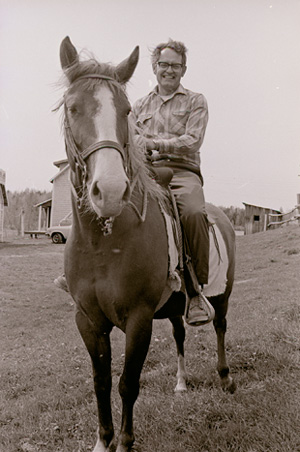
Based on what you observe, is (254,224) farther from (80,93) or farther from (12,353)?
(80,93)

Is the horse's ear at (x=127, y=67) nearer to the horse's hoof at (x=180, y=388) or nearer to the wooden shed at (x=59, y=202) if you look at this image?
the horse's hoof at (x=180, y=388)

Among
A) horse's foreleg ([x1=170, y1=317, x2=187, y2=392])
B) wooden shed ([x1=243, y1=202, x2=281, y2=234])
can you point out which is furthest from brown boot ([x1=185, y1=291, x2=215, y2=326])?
wooden shed ([x1=243, y1=202, x2=281, y2=234])

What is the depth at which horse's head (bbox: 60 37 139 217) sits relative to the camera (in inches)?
94.9

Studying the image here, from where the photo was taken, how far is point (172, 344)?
662 cm

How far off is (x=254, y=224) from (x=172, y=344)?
38.8m

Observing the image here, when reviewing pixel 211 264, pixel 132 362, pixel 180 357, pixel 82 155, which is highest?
pixel 82 155

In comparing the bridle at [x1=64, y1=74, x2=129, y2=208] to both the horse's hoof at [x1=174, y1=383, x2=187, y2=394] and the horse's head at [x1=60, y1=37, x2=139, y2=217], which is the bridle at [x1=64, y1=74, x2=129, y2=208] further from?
the horse's hoof at [x1=174, y1=383, x2=187, y2=394]

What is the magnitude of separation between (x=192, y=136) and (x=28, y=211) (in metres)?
41.0

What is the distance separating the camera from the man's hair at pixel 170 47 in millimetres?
4117

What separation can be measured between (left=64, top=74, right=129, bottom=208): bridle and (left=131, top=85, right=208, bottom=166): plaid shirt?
1.11 m

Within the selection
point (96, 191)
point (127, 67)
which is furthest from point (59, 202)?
point (96, 191)

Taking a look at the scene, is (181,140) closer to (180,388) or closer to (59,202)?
(180,388)

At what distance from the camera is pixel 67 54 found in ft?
9.69

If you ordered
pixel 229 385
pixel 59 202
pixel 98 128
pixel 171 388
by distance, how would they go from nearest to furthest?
pixel 98 128 < pixel 229 385 < pixel 171 388 < pixel 59 202
